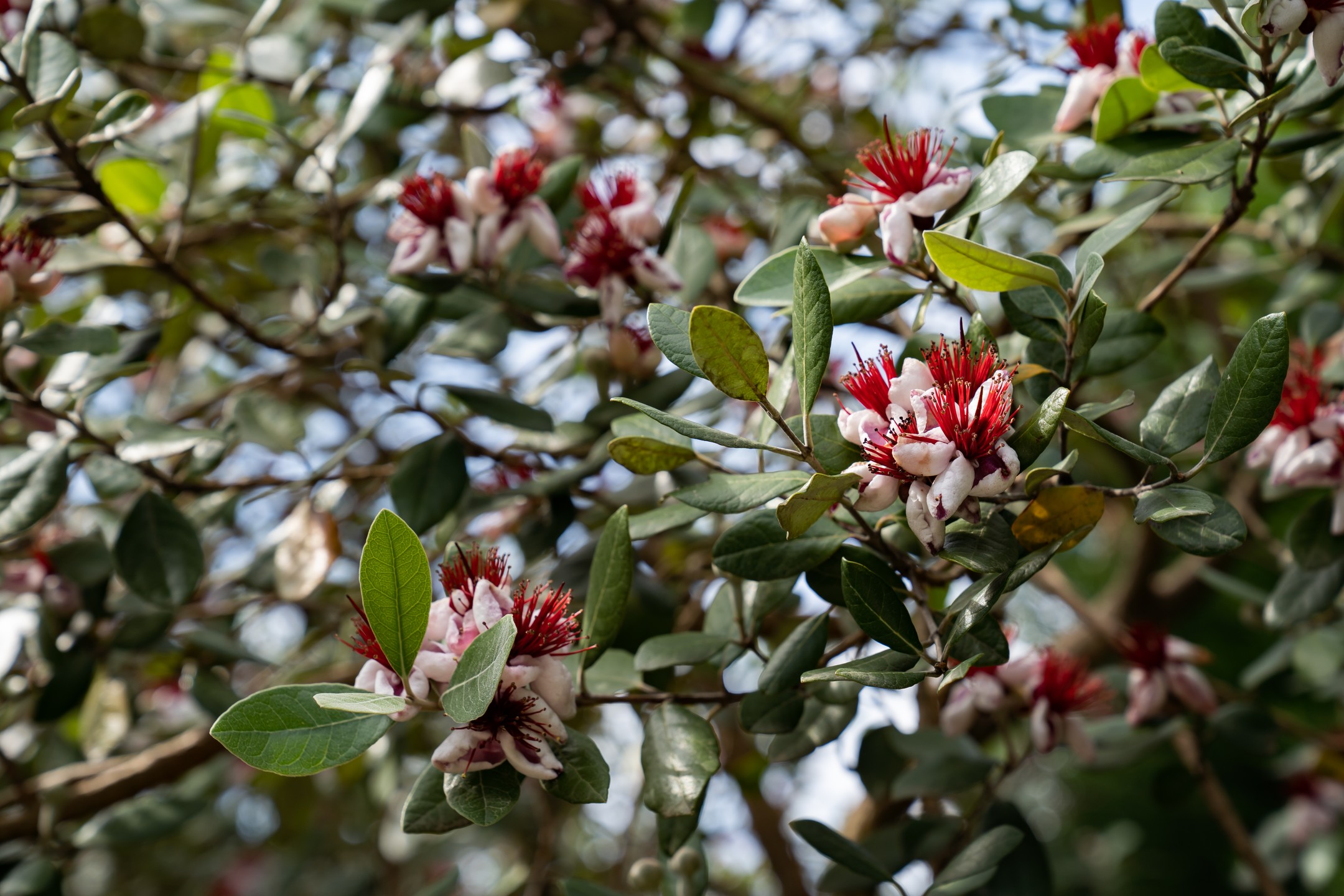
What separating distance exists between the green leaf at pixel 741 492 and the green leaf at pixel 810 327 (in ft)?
0.27

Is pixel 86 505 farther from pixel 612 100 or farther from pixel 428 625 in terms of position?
pixel 612 100

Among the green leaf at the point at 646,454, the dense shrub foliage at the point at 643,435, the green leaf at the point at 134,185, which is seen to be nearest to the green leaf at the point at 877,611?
the dense shrub foliage at the point at 643,435

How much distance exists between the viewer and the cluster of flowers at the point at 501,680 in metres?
0.81

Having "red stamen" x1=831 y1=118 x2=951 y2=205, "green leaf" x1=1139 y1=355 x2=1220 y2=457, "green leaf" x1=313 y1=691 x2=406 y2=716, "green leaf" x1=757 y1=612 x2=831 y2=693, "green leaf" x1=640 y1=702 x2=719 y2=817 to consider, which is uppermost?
"red stamen" x1=831 y1=118 x2=951 y2=205

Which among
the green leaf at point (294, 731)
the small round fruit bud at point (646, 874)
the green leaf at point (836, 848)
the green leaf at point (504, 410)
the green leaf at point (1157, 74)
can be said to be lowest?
the small round fruit bud at point (646, 874)

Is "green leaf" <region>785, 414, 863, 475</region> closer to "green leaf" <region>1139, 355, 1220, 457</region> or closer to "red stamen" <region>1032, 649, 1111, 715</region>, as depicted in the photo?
"green leaf" <region>1139, 355, 1220, 457</region>

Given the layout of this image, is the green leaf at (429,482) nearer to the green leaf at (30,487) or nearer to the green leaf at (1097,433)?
the green leaf at (30,487)

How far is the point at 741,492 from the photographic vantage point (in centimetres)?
84

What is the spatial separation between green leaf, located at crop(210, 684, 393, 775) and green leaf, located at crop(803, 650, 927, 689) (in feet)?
1.13

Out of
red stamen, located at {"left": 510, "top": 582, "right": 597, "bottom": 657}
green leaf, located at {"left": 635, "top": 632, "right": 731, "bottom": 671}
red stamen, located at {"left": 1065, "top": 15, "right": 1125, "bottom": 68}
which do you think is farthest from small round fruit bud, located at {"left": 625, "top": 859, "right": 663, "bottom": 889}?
red stamen, located at {"left": 1065, "top": 15, "right": 1125, "bottom": 68}

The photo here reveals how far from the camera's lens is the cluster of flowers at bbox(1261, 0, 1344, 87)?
849 mm

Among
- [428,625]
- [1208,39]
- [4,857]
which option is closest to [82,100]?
[4,857]

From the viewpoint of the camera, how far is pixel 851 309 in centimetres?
105

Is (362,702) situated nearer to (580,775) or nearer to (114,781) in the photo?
(580,775)
